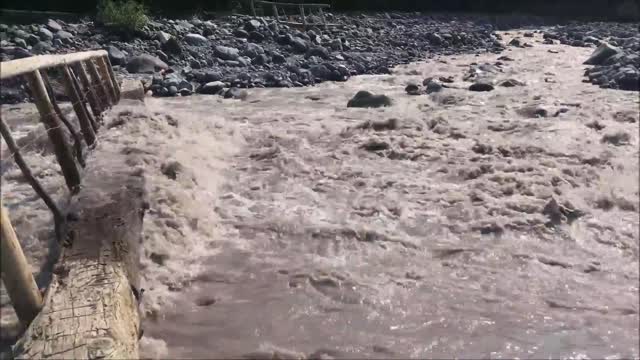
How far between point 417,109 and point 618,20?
73.8 feet

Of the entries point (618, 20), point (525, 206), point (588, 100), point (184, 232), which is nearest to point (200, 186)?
point (184, 232)

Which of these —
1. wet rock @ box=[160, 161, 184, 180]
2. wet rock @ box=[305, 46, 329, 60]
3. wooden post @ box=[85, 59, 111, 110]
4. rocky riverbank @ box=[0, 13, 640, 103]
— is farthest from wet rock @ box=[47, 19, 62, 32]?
wet rock @ box=[160, 161, 184, 180]

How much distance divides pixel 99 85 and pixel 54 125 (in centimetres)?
322

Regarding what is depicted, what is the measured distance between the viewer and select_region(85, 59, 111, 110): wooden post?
291 inches

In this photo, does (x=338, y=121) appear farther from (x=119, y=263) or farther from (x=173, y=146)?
(x=119, y=263)

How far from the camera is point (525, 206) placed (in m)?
4.95

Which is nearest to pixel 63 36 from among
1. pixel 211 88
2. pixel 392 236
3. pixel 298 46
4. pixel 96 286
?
pixel 211 88

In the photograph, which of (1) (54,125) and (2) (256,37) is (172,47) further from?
(1) (54,125)

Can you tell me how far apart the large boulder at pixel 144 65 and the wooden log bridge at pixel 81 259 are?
6.23 metres

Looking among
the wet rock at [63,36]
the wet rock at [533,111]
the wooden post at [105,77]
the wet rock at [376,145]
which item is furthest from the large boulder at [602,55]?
the wet rock at [63,36]

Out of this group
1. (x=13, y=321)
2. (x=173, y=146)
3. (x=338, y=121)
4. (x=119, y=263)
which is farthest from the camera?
(x=338, y=121)

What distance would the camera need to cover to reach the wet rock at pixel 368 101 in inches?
364

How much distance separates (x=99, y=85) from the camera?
765 cm

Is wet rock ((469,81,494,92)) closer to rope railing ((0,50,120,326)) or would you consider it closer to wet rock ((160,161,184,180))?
rope railing ((0,50,120,326))
